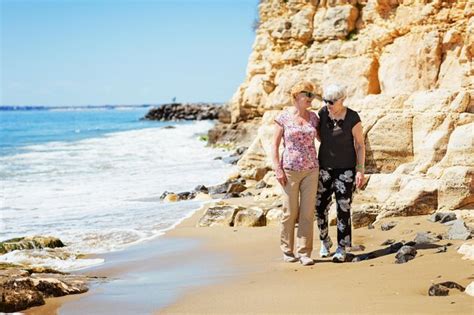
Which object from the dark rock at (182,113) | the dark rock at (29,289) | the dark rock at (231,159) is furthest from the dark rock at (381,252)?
the dark rock at (182,113)

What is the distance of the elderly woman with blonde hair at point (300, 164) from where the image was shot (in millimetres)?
6855

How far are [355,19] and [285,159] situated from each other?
15.2 m

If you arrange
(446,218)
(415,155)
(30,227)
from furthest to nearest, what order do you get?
(30,227) → (415,155) → (446,218)

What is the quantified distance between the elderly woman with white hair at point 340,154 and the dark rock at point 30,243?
13.4ft

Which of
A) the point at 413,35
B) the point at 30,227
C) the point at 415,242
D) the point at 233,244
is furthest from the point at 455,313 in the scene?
the point at 413,35

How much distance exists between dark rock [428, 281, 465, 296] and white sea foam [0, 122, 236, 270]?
14.5 feet

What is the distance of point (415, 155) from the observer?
9875mm

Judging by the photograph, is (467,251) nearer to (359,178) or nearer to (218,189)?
(359,178)

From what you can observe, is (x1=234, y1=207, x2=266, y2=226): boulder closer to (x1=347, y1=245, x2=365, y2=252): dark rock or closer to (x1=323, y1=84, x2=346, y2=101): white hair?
(x1=347, y1=245, x2=365, y2=252): dark rock

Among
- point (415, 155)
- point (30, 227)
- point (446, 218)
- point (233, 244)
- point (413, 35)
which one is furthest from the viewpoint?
point (413, 35)

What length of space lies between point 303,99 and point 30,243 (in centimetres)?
451

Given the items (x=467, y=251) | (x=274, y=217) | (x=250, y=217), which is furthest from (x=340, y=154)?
(x=250, y=217)

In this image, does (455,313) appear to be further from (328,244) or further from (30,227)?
(30,227)

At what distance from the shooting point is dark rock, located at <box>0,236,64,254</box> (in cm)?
910
